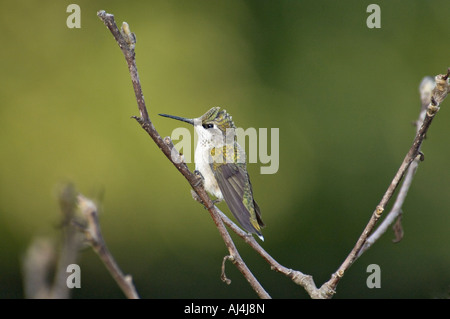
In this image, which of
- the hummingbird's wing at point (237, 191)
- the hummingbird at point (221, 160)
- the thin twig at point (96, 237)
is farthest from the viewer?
the hummingbird at point (221, 160)

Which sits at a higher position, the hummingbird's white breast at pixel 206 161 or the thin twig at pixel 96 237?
the hummingbird's white breast at pixel 206 161

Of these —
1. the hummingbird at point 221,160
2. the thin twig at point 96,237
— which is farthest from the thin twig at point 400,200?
the thin twig at point 96,237

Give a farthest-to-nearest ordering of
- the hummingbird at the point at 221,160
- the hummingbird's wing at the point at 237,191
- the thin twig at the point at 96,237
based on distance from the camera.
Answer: the hummingbird at the point at 221,160, the hummingbird's wing at the point at 237,191, the thin twig at the point at 96,237

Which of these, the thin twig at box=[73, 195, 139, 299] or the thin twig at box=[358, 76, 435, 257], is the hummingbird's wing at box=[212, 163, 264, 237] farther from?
the thin twig at box=[73, 195, 139, 299]

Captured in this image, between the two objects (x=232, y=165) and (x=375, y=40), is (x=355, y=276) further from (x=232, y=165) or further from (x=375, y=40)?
(x=232, y=165)

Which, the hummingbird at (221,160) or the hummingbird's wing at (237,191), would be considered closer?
the hummingbird's wing at (237,191)

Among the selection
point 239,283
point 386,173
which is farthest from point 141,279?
point 386,173

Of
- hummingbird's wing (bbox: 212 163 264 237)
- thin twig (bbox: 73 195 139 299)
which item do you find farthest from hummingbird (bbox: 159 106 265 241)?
thin twig (bbox: 73 195 139 299)

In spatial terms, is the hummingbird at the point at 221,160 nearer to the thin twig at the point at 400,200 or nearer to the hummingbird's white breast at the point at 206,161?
the hummingbird's white breast at the point at 206,161
